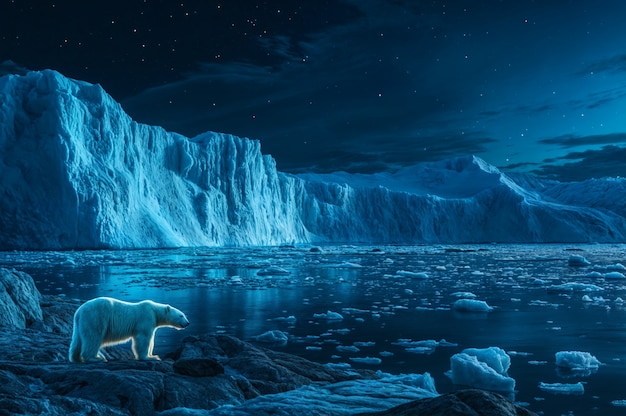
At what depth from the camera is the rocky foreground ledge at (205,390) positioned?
3.60 m

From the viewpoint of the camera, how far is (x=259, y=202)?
7494cm

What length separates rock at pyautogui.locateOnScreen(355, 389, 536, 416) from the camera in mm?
3273

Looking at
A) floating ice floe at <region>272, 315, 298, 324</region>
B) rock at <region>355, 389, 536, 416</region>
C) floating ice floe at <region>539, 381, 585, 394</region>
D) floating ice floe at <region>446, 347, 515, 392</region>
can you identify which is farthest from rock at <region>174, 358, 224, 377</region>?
floating ice floe at <region>272, 315, 298, 324</region>

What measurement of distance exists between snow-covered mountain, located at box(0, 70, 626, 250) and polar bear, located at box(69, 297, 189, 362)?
150 ft

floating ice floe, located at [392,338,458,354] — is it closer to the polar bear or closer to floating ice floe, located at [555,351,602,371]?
floating ice floe, located at [555,351,602,371]

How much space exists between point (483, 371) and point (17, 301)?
776cm

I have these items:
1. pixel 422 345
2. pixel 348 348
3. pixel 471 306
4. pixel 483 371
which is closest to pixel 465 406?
pixel 483 371

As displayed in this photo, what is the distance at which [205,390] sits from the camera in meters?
4.73

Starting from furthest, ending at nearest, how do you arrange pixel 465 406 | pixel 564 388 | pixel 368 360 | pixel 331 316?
1. pixel 331 316
2. pixel 368 360
3. pixel 564 388
4. pixel 465 406

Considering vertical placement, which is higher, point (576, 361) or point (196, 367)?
point (196, 367)

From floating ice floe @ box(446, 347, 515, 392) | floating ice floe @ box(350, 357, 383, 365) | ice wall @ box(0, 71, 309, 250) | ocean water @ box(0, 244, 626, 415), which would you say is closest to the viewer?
floating ice floe @ box(446, 347, 515, 392)

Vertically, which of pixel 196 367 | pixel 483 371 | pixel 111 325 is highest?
pixel 111 325

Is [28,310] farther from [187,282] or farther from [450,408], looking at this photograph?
[187,282]

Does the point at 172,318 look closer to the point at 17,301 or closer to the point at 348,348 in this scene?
the point at 348,348
